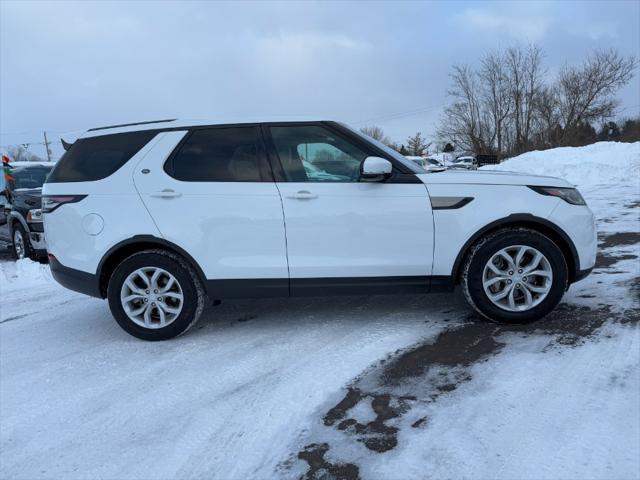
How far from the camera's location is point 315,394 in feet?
9.71

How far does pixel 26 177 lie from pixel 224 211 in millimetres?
7665

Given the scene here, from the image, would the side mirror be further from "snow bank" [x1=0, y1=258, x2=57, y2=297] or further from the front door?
"snow bank" [x1=0, y1=258, x2=57, y2=297]

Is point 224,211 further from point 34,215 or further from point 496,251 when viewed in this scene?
point 34,215

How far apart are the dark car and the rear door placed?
4.89 metres

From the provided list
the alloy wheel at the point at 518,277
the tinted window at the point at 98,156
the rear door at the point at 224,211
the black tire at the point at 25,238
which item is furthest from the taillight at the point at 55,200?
the black tire at the point at 25,238

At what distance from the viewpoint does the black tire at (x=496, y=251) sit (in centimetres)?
378

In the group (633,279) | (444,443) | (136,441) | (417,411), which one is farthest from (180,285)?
(633,279)

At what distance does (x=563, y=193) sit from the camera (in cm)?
388

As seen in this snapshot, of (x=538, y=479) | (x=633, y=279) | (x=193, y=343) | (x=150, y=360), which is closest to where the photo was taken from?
(x=538, y=479)

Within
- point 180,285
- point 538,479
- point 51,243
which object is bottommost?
point 538,479

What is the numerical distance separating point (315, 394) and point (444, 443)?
877 mm

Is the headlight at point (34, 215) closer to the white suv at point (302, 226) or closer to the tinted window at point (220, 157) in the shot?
the white suv at point (302, 226)

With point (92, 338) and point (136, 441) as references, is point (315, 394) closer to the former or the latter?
point (136, 441)

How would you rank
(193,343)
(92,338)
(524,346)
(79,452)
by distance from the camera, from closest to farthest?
1. (79,452)
2. (524,346)
3. (193,343)
4. (92,338)
